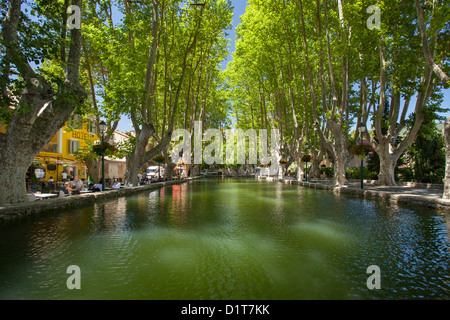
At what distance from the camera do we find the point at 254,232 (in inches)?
238

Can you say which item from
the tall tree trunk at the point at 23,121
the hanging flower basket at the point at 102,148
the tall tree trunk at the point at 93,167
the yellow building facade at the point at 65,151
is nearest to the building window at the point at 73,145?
the yellow building facade at the point at 65,151

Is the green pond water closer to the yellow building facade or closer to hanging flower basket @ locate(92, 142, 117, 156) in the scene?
hanging flower basket @ locate(92, 142, 117, 156)

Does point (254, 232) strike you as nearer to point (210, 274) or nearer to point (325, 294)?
point (210, 274)

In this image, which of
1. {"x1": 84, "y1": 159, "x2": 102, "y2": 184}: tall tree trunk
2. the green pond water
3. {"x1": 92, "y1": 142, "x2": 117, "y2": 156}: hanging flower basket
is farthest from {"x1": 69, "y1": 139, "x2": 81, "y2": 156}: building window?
the green pond water

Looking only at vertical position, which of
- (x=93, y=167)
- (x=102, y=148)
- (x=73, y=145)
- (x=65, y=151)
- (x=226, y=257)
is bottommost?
(x=226, y=257)

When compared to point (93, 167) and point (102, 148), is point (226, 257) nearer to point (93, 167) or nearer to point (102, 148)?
point (102, 148)

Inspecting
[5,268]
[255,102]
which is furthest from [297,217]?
[255,102]

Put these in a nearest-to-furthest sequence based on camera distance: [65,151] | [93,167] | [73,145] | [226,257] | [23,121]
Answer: [226,257]
[23,121]
[93,167]
[65,151]
[73,145]

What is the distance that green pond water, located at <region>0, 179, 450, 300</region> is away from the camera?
3182mm

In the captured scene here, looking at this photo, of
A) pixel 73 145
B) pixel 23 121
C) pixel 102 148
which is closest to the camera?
pixel 23 121

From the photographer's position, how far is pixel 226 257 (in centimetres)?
434

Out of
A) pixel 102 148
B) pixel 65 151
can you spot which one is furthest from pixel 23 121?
pixel 65 151

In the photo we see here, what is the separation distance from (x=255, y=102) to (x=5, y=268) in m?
39.4

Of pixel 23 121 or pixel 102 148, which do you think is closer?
pixel 23 121
